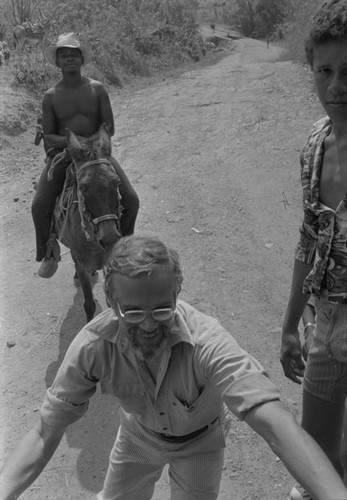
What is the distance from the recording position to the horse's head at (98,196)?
478cm

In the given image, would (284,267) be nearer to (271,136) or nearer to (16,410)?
(16,410)

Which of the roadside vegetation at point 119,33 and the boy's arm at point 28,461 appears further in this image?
the roadside vegetation at point 119,33

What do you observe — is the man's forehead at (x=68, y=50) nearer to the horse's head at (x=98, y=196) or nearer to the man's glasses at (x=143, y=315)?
the horse's head at (x=98, y=196)

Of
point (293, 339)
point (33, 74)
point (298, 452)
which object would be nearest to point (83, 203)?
point (293, 339)

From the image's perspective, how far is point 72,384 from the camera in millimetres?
2439

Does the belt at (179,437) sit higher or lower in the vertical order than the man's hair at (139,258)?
lower

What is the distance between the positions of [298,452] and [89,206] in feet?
10.5

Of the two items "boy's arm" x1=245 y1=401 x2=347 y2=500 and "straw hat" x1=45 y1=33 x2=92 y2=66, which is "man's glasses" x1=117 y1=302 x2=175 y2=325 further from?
"straw hat" x1=45 y1=33 x2=92 y2=66

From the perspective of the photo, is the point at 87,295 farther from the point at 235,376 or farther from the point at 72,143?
the point at 235,376

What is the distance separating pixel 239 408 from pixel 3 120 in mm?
9967

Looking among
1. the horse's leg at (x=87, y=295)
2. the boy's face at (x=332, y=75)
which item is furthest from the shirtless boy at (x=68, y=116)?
the boy's face at (x=332, y=75)

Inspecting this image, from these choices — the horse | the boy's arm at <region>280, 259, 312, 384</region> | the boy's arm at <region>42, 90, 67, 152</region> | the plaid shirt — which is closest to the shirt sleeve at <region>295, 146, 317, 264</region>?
the plaid shirt

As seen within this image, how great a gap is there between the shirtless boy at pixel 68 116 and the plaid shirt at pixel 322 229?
10.2 ft

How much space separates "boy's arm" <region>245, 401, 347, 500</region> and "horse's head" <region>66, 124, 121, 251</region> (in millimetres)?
2808
